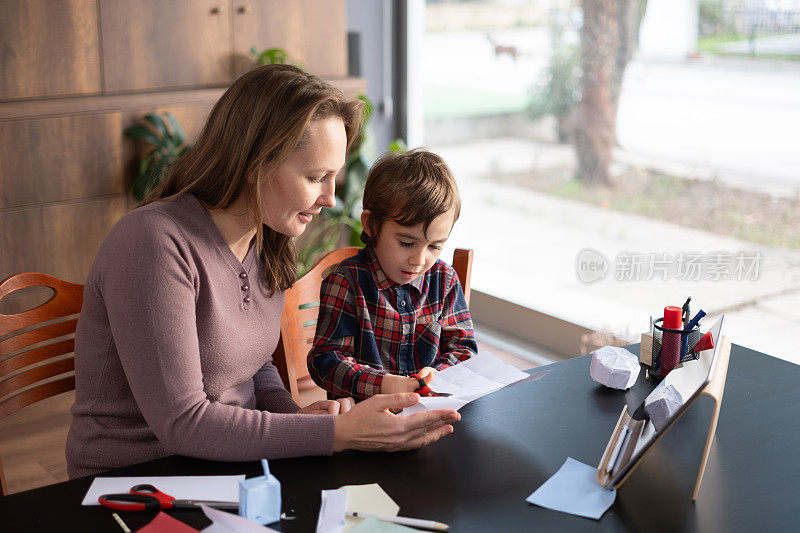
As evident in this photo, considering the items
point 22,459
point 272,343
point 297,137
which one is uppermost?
point 297,137

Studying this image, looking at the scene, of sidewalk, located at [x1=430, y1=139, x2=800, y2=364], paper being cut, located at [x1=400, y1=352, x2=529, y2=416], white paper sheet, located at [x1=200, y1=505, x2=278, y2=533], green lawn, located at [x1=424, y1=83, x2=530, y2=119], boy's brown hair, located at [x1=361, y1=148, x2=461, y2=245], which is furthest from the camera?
green lawn, located at [x1=424, y1=83, x2=530, y2=119]

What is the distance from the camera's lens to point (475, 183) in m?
4.51

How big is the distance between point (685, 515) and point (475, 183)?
3.41 metres

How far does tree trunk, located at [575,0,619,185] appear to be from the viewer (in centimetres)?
365

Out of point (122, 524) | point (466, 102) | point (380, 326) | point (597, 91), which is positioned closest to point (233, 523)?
point (122, 524)

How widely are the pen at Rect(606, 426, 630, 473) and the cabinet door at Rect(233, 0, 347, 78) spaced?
8.99 ft

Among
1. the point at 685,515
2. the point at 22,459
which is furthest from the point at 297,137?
the point at 22,459

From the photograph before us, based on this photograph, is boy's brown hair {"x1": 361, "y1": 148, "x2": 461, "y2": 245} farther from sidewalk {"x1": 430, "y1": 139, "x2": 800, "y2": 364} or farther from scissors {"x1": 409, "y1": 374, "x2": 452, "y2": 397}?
sidewalk {"x1": 430, "y1": 139, "x2": 800, "y2": 364}

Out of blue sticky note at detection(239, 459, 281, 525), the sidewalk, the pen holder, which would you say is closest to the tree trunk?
the sidewalk

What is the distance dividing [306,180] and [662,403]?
2.44 feet

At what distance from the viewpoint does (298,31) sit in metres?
3.85

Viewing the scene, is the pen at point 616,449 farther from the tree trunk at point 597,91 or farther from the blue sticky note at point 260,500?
the tree trunk at point 597,91

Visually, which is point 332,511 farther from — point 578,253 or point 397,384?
point 578,253

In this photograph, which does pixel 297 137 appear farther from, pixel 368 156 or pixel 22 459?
pixel 368 156
